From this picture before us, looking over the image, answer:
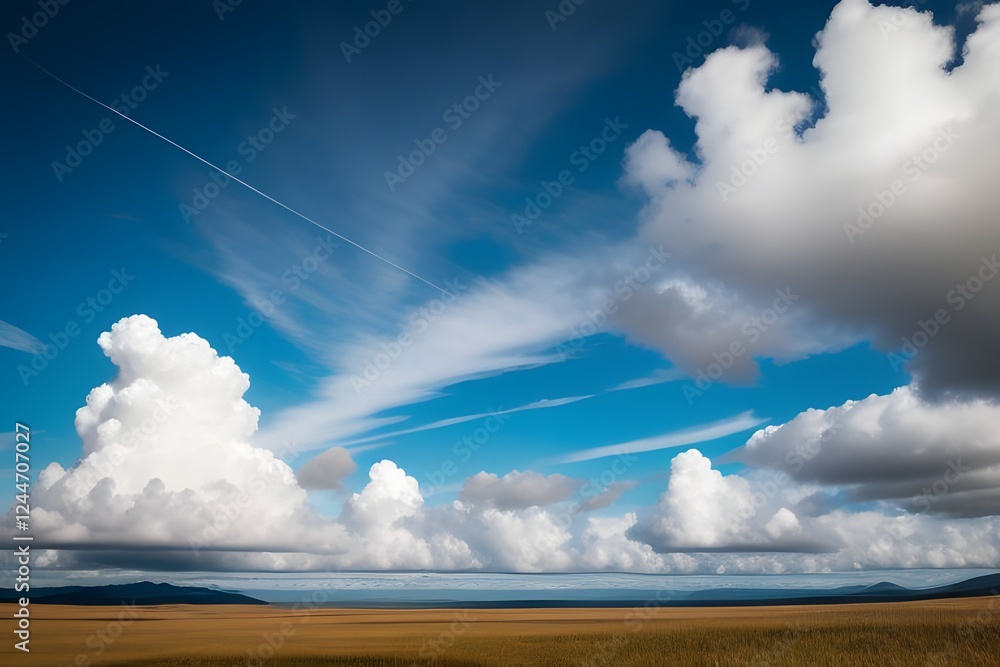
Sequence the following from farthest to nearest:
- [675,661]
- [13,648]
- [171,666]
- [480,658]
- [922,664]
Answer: [13,648] → [480,658] → [171,666] → [675,661] → [922,664]

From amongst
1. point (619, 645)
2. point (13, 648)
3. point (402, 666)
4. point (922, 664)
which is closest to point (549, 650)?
point (619, 645)

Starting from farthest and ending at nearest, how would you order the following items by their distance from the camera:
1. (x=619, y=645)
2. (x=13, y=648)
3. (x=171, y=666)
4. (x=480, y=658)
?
(x=13, y=648) < (x=619, y=645) < (x=480, y=658) < (x=171, y=666)

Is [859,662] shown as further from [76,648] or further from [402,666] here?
[76,648]

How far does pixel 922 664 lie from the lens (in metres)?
33.3

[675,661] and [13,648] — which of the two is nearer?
[675,661]

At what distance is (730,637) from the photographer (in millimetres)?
52719

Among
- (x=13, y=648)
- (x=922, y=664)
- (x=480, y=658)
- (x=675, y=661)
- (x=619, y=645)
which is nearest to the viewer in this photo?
(x=922, y=664)

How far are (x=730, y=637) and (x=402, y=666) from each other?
28.7 metres

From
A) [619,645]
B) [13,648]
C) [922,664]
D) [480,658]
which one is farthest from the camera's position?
[13,648]

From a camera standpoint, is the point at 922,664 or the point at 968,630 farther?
the point at 968,630

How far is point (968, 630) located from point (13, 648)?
90.4 m

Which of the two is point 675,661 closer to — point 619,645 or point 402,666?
point 619,645

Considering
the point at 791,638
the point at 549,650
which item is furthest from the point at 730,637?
the point at 549,650

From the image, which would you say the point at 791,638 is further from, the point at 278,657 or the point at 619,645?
the point at 278,657
